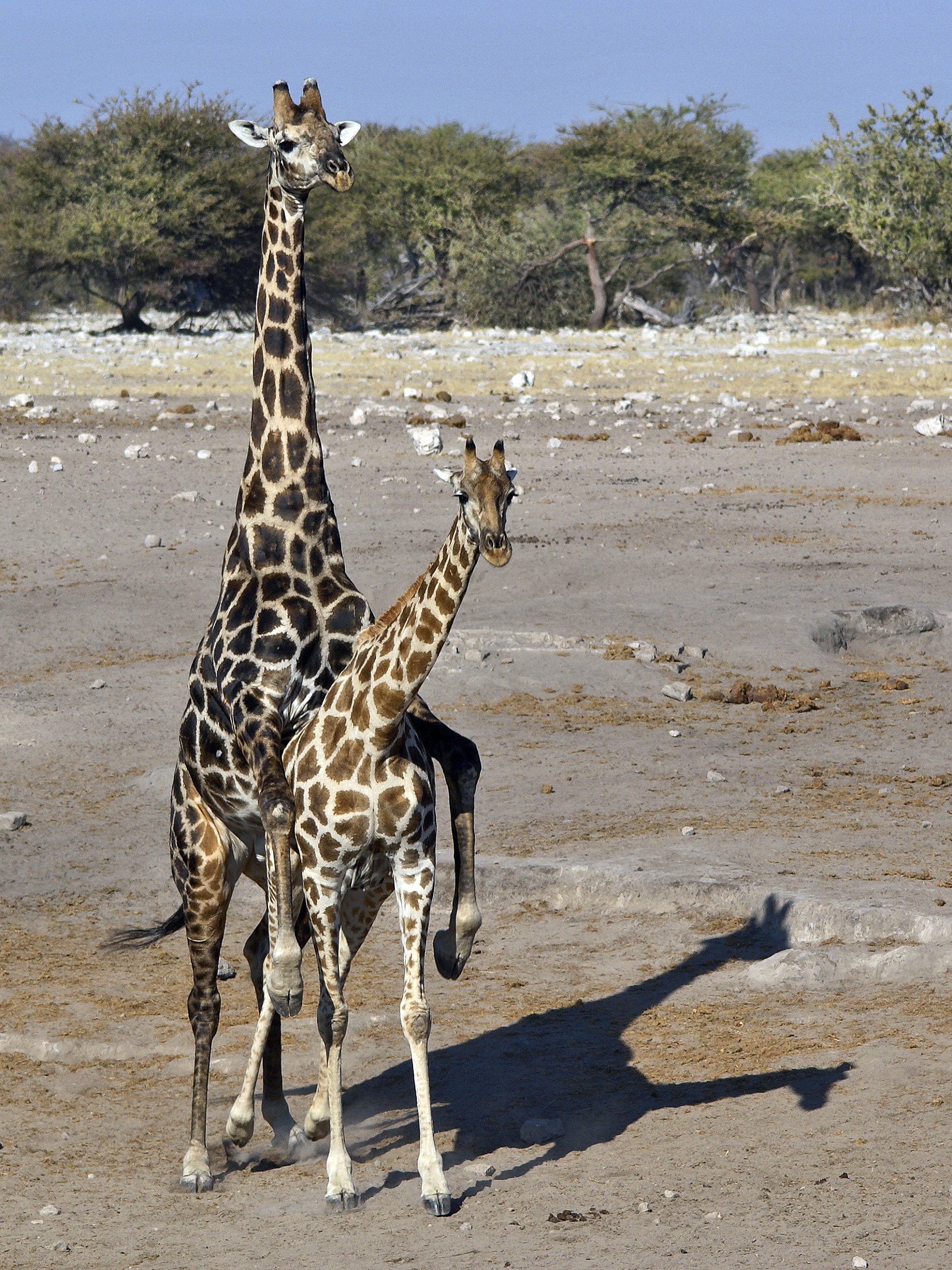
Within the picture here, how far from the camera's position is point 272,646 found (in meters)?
4.70

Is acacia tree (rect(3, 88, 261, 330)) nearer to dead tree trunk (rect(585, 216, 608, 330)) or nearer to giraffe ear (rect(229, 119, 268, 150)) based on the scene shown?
dead tree trunk (rect(585, 216, 608, 330))

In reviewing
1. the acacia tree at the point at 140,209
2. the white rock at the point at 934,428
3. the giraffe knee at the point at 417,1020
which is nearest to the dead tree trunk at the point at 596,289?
the acacia tree at the point at 140,209

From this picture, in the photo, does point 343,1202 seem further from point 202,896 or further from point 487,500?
point 487,500

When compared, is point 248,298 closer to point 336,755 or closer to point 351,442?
point 351,442

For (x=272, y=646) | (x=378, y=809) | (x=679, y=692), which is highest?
(x=272, y=646)

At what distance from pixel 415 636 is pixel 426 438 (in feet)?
40.5

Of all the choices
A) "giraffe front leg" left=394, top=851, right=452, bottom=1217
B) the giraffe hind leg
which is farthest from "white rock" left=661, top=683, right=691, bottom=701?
"giraffe front leg" left=394, top=851, right=452, bottom=1217

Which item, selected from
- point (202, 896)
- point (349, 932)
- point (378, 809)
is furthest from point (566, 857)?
point (378, 809)

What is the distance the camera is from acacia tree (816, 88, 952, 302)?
35531 millimetres

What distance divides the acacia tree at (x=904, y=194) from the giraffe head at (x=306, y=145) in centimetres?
3318

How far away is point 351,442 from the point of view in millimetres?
17094

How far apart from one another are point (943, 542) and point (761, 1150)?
9.32 meters

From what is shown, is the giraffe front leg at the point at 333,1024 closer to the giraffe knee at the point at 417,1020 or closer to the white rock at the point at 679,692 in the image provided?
the giraffe knee at the point at 417,1020

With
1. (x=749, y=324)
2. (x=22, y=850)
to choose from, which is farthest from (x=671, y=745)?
(x=749, y=324)
